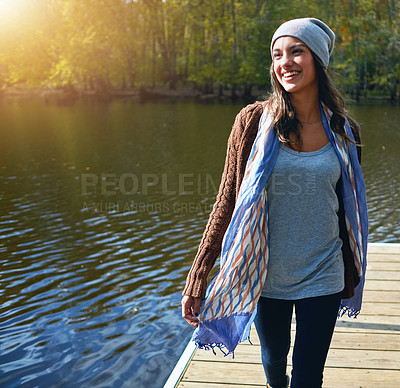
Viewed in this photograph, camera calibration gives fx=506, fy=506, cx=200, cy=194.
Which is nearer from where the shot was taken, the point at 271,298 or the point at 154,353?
the point at 271,298

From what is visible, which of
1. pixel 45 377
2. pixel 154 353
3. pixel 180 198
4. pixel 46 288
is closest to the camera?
pixel 45 377

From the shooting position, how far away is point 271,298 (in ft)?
6.22

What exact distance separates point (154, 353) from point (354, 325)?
73.8 inches

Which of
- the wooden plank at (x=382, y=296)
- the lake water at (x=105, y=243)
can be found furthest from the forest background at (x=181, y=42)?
the wooden plank at (x=382, y=296)

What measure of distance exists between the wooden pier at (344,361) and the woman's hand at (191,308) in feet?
3.70

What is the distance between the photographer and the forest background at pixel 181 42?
33281mm

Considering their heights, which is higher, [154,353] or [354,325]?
[354,325]

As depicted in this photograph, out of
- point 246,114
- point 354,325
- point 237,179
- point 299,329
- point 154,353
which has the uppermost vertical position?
point 246,114

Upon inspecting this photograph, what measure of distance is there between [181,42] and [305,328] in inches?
1586

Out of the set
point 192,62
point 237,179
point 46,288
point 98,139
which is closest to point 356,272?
point 237,179

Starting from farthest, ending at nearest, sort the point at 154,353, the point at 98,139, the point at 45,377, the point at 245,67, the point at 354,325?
the point at 245,67
the point at 98,139
the point at 154,353
the point at 45,377
the point at 354,325

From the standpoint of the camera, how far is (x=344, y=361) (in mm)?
3078

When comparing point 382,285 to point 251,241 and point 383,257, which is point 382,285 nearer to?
point 383,257

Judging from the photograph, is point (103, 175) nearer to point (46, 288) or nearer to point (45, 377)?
point (46, 288)
